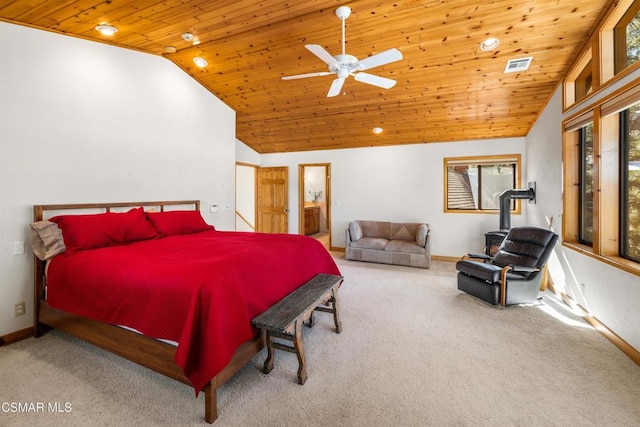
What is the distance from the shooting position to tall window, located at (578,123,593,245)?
348 cm

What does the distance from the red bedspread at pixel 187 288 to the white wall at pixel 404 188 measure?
3980mm

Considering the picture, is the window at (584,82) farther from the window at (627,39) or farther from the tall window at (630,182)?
the tall window at (630,182)

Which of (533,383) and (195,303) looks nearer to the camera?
(195,303)

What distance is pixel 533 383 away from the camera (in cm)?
214

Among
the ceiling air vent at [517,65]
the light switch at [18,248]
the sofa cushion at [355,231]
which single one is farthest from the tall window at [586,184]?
the light switch at [18,248]

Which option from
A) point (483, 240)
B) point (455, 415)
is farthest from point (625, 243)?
point (483, 240)

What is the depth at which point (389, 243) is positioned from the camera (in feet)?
19.0

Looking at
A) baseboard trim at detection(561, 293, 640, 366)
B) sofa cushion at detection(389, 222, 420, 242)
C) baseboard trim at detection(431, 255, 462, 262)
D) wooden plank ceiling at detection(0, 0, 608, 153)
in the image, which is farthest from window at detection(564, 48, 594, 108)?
baseboard trim at detection(431, 255, 462, 262)

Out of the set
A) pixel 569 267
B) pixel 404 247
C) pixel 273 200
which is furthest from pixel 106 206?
pixel 569 267

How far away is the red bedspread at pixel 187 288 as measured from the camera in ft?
5.96

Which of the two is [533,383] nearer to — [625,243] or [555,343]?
[555,343]

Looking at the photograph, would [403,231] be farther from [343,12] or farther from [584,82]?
[343,12]

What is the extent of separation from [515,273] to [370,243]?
2578mm

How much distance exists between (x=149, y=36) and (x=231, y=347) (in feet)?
12.0
